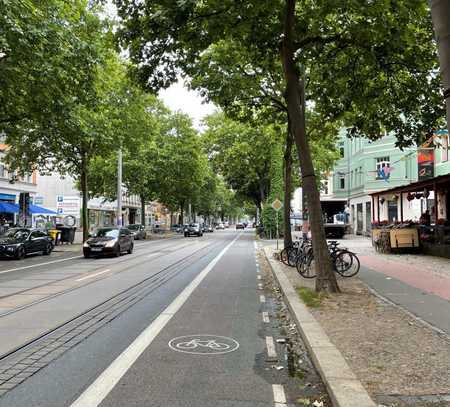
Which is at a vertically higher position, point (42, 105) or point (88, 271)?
point (42, 105)

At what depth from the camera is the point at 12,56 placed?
15.2m

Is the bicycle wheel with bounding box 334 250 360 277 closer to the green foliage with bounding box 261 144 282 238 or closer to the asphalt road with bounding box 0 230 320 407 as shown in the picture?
the asphalt road with bounding box 0 230 320 407

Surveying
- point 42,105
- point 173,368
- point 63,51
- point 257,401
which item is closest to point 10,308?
point 173,368

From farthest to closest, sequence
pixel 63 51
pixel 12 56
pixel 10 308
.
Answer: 1. pixel 63 51
2. pixel 12 56
3. pixel 10 308

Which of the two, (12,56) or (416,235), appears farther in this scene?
(416,235)

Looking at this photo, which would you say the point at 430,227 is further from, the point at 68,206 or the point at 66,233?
the point at 66,233

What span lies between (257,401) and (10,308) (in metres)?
6.59

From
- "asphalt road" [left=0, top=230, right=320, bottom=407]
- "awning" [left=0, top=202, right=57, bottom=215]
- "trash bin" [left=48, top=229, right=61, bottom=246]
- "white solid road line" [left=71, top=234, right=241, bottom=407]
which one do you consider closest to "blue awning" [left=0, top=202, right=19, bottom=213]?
"awning" [left=0, top=202, right=57, bottom=215]

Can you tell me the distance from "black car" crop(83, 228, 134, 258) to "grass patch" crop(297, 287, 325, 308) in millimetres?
13613

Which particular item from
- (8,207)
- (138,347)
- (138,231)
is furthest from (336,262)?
(138,231)

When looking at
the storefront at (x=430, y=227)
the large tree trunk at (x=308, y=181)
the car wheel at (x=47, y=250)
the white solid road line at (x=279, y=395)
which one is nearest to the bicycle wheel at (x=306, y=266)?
the large tree trunk at (x=308, y=181)

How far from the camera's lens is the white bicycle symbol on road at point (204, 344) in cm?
624

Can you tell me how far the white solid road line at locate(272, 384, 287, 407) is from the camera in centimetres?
443

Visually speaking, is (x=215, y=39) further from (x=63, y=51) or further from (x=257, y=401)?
(x=257, y=401)
